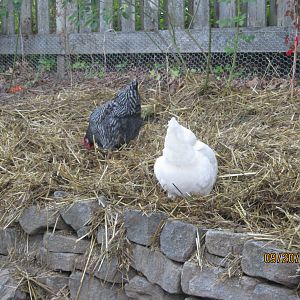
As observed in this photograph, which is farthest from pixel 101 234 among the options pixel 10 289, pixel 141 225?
pixel 10 289

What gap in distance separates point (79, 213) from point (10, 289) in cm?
69

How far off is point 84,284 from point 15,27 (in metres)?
4.78

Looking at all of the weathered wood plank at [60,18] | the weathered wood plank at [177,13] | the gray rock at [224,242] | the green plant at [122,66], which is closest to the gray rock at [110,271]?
the gray rock at [224,242]

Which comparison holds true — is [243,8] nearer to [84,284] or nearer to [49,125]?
[49,125]

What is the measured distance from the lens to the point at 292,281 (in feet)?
10.9

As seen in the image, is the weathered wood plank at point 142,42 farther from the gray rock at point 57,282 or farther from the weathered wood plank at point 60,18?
the gray rock at point 57,282

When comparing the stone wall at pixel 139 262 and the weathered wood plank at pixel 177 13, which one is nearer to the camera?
the stone wall at pixel 139 262

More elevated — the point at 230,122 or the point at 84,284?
the point at 230,122

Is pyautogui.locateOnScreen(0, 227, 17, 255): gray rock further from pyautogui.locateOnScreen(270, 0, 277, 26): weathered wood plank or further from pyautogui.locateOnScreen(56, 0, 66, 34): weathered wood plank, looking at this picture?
pyautogui.locateOnScreen(56, 0, 66, 34): weathered wood plank

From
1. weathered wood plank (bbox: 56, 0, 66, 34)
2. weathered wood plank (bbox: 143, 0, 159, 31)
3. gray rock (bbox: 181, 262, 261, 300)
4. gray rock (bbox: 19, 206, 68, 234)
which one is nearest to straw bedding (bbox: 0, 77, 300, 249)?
gray rock (bbox: 19, 206, 68, 234)

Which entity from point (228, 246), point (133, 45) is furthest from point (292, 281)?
point (133, 45)

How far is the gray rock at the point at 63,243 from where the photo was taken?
445cm

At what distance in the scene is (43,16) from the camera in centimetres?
796
